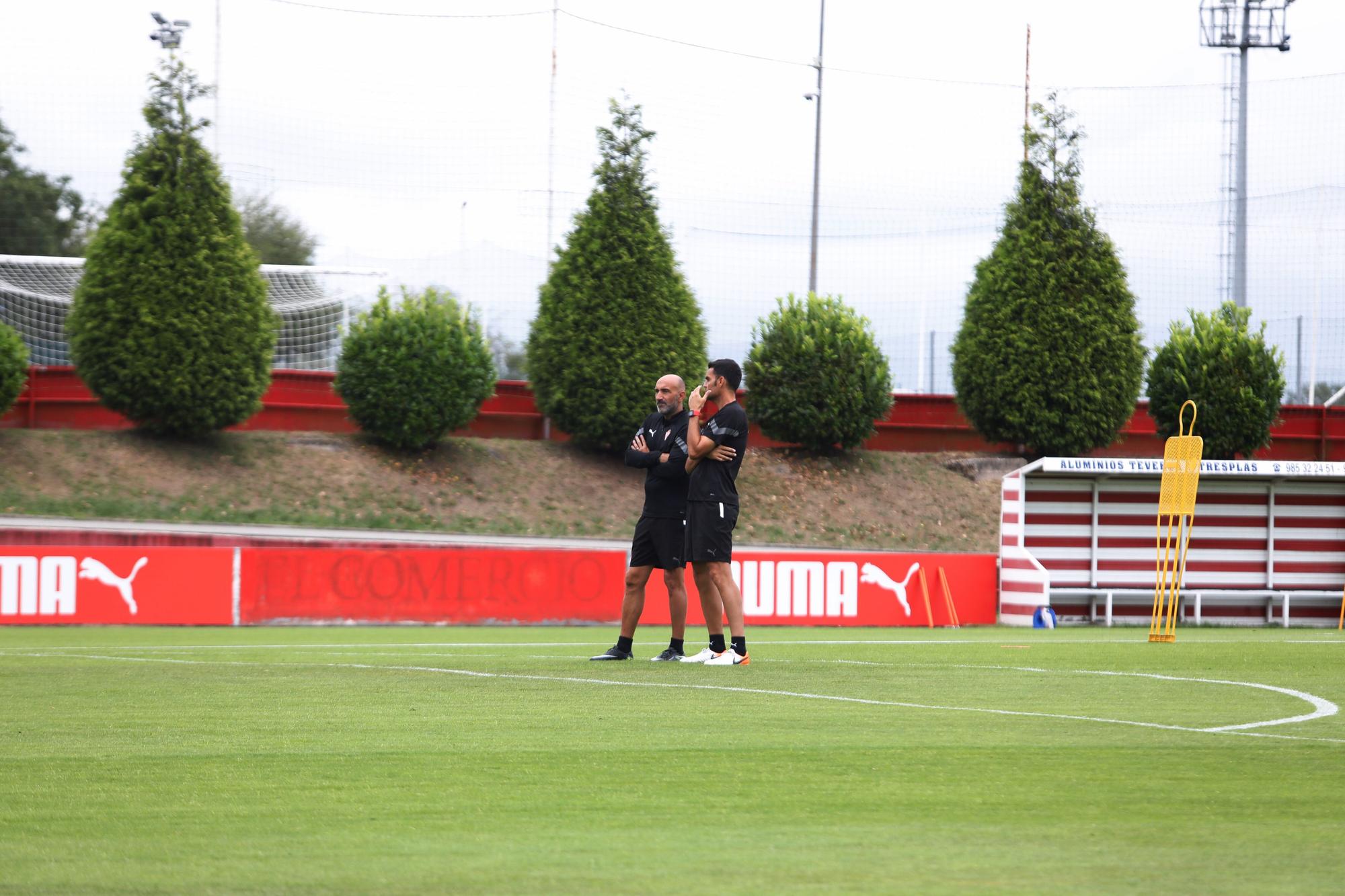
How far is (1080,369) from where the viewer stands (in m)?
34.6

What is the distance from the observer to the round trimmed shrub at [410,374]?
31.3 m

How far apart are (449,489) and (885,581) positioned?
41.7 feet

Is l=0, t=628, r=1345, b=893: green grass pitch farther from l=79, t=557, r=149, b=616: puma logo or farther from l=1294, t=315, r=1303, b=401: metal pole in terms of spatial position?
l=1294, t=315, r=1303, b=401: metal pole

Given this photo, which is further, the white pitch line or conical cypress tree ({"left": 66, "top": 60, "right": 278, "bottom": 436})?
conical cypress tree ({"left": 66, "top": 60, "right": 278, "bottom": 436})

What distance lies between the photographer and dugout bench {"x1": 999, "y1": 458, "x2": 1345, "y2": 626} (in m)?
21.9

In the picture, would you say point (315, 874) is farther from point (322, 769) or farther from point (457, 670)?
point (457, 670)

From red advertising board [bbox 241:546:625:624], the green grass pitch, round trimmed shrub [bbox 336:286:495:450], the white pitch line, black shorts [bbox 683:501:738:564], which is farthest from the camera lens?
round trimmed shrub [bbox 336:286:495:450]

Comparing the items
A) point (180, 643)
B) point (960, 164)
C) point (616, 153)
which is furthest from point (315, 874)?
point (960, 164)

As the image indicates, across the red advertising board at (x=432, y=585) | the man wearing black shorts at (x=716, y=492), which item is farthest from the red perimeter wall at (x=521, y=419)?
the man wearing black shorts at (x=716, y=492)

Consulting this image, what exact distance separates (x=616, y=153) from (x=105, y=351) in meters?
11.5

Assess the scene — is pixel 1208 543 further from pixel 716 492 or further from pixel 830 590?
pixel 716 492

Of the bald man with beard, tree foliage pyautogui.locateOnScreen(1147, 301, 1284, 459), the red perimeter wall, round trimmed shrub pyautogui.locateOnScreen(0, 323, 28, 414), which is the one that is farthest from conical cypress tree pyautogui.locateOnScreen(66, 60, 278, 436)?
the bald man with beard

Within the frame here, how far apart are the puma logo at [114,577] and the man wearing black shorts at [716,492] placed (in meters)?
10.6

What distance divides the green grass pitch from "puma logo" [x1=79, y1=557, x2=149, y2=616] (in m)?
8.99
